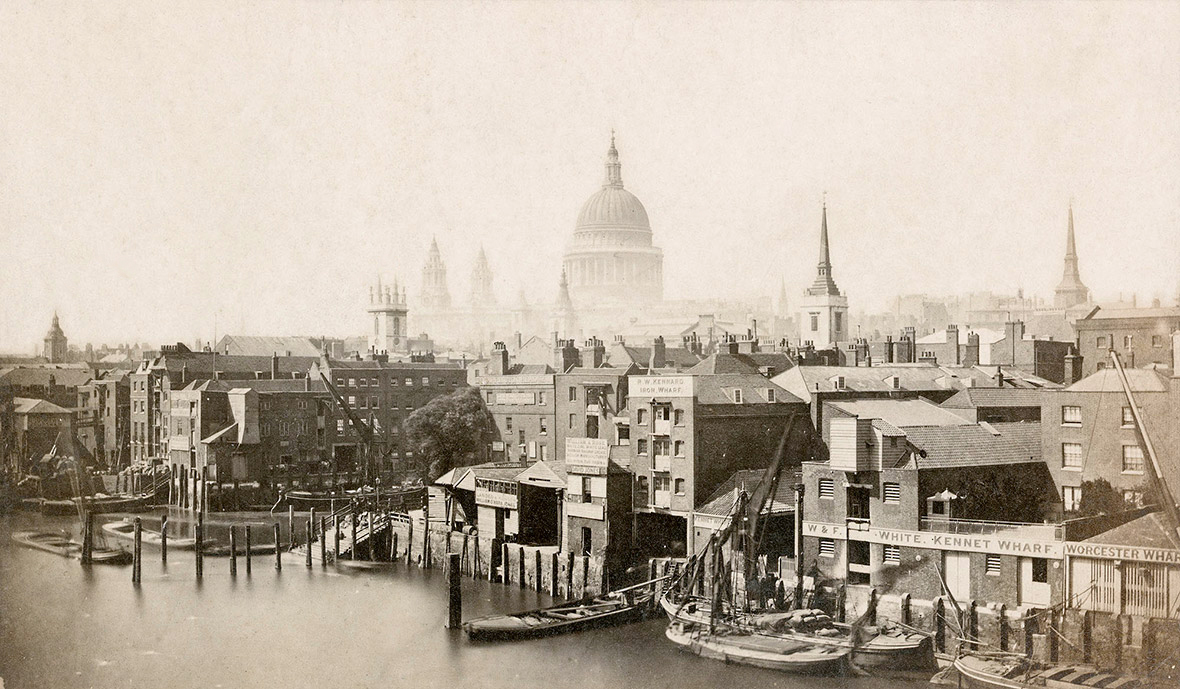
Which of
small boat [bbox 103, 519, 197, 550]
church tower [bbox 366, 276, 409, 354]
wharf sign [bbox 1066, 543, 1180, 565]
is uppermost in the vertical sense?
church tower [bbox 366, 276, 409, 354]

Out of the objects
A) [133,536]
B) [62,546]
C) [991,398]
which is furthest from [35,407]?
[991,398]

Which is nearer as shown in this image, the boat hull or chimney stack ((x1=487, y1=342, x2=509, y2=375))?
the boat hull

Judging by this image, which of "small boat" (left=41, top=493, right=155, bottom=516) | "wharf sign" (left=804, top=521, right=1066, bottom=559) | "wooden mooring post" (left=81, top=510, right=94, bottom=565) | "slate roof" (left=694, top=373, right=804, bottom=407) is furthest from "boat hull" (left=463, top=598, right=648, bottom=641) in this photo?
"small boat" (left=41, top=493, right=155, bottom=516)

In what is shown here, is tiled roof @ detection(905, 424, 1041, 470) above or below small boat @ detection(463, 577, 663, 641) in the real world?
above

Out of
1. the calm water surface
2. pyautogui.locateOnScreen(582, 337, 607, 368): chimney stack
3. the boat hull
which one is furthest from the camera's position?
pyautogui.locateOnScreen(582, 337, 607, 368): chimney stack

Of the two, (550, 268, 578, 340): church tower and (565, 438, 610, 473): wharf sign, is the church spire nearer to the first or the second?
(550, 268, 578, 340): church tower

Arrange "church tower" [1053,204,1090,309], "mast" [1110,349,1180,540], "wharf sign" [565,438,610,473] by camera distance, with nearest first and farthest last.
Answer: "mast" [1110,349,1180,540]
"church tower" [1053,204,1090,309]
"wharf sign" [565,438,610,473]

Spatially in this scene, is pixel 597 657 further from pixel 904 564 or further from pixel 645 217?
pixel 645 217
